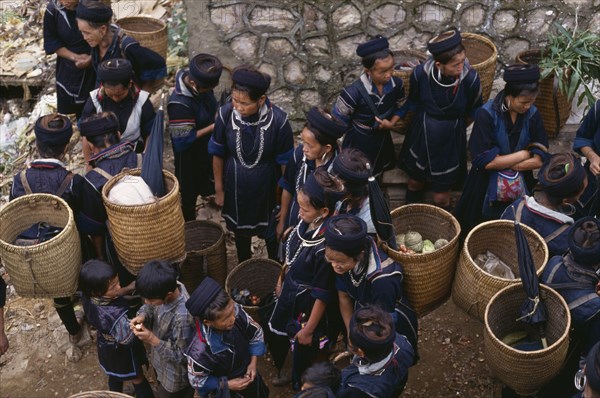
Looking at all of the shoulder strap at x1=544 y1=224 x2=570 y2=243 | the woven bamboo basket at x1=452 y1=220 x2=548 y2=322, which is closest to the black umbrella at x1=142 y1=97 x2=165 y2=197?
the woven bamboo basket at x1=452 y1=220 x2=548 y2=322

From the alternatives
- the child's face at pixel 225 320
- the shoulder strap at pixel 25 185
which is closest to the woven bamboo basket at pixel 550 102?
the child's face at pixel 225 320

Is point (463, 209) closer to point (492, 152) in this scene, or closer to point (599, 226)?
point (492, 152)

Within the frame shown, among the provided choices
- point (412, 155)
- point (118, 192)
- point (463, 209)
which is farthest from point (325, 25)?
point (118, 192)

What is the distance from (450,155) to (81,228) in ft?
10.5

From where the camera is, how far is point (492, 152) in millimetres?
5637

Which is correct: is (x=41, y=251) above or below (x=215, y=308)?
below

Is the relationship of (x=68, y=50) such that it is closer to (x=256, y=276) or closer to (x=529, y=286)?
(x=256, y=276)

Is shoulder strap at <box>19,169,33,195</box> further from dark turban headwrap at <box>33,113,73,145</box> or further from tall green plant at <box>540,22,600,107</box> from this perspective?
tall green plant at <box>540,22,600,107</box>

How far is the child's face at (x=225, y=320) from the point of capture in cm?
426

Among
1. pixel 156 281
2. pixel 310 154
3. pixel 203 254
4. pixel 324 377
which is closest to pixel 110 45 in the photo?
pixel 203 254

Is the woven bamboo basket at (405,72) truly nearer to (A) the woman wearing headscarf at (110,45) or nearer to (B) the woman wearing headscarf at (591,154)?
(B) the woman wearing headscarf at (591,154)

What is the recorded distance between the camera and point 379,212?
4582 millimetres

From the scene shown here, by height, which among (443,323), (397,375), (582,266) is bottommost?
(443,323)

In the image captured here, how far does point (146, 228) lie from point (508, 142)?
2.89m
